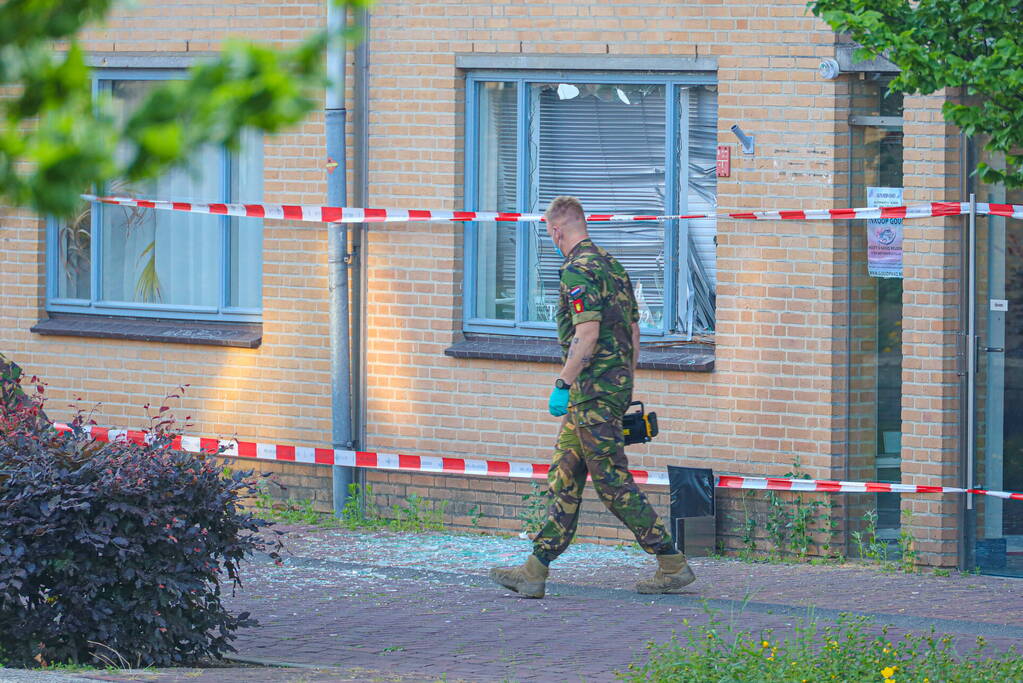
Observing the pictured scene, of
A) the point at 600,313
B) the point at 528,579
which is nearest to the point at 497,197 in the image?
the point at 600,313

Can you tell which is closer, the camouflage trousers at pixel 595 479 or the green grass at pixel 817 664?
the green grass at pixel 817 664

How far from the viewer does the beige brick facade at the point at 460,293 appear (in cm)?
977

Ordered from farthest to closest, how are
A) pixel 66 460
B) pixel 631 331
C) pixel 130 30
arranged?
pixel 130 30
pixel 631 331
pixel 66 460

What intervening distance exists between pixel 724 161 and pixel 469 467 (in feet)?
8.39

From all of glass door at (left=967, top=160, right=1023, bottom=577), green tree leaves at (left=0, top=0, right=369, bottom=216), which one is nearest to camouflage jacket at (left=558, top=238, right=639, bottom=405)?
glass door at (left=967, top=160, right=1023, bottom=577)

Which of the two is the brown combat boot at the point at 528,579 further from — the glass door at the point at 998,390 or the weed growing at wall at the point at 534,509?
the glass door at the point at 998,390

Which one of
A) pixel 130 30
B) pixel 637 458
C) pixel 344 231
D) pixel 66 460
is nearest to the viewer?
pixel 66 460

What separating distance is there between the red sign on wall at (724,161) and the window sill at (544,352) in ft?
3.56

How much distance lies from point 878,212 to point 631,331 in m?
1.73

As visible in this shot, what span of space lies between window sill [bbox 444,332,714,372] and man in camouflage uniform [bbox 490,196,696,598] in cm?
149

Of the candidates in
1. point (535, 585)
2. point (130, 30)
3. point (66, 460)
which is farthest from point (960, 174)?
point (130, 30)

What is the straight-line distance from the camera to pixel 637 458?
1074cm

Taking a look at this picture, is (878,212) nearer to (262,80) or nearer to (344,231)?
(344,231)

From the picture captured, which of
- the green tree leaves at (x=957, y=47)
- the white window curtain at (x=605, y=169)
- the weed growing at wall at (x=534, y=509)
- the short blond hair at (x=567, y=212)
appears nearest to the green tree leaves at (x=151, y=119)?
the green tree leaves at (x=957, y=47)
